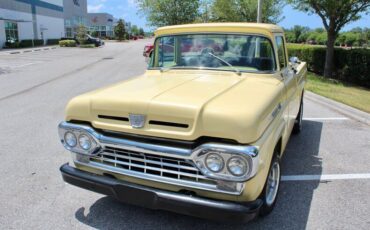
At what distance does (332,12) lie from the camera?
48.9 feet

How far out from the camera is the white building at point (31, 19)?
4206cm

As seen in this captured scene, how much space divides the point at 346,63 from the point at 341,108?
7383mm

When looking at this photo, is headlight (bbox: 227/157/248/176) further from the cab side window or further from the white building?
the white building

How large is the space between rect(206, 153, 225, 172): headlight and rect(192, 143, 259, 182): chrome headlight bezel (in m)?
0.02

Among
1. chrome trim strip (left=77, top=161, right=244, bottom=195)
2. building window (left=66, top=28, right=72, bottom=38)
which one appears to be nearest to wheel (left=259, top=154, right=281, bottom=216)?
chrome trim strip (left=77, top=161, right=244, bottom=195)

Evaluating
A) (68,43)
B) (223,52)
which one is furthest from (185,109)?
(68,43)

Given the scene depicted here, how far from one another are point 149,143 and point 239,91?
110cm

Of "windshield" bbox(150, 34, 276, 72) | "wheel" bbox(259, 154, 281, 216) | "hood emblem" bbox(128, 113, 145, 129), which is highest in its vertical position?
"windshield" bbox(150, 34, 276, 72)

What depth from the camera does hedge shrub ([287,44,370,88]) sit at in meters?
14.3

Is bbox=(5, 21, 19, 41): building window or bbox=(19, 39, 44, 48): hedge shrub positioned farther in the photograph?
bbox=(19, 39, 44, 48): hedge shrub

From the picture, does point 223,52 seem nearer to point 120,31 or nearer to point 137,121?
point 137,121

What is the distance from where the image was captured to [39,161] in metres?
5.26

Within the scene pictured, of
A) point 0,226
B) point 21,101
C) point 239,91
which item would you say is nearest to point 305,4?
point 21,101

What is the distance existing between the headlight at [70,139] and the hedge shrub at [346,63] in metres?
13.6
